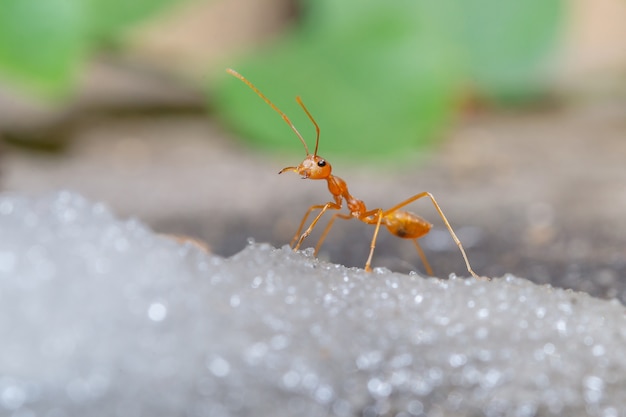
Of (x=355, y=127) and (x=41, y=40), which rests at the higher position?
(x=41, y=40)

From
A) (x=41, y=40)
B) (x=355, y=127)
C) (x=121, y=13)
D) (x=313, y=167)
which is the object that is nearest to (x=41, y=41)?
(x=41, y=40)

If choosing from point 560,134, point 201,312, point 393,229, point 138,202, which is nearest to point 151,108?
point 138,202

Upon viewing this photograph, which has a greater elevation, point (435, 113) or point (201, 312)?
point (435, 113)

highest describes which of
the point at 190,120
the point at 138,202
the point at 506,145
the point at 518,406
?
the point at 190,120

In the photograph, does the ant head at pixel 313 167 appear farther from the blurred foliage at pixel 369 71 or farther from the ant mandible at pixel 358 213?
the blurred foliage at pixel 369 71

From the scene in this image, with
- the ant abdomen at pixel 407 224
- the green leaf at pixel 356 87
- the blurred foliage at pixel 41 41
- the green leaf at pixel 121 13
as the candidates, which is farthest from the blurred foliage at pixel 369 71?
the ant abdomen at pixel 407 224

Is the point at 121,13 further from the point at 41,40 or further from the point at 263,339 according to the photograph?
the point at 263,339

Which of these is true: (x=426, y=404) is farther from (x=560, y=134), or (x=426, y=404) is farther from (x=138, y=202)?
(x=560, y=134)
